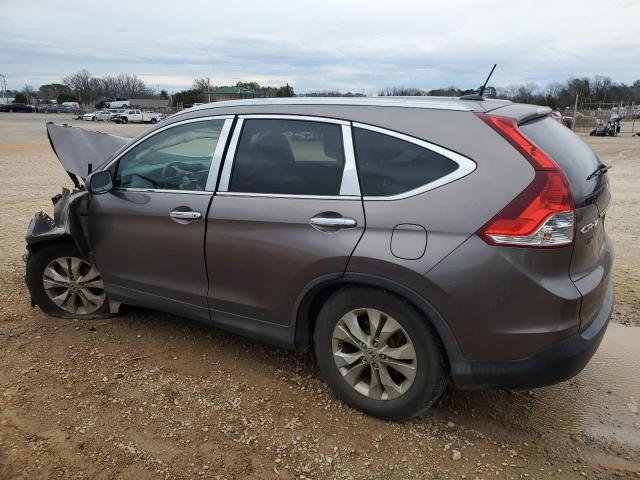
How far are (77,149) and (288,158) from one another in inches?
106

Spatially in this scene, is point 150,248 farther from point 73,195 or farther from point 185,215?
point 73,195

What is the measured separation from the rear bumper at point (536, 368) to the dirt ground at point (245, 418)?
0.43 metres

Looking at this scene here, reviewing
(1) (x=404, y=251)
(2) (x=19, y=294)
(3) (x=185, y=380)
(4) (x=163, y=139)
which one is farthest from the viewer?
(2) (x=19, y=294)

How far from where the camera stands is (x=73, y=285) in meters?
4.26

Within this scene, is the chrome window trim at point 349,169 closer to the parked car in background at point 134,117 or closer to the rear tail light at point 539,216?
the rear tail light at point 539,216

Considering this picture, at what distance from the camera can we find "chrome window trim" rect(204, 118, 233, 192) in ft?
10.9

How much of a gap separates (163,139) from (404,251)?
6.67 feet

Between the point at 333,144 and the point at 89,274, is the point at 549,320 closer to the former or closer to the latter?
the point at 333,144

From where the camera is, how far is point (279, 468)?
8.74 feet

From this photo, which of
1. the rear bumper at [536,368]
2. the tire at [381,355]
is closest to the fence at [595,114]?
the rear bumper at [536,368]

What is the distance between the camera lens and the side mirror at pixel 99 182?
12.1 ft

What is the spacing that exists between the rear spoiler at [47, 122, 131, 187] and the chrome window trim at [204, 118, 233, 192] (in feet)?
5.59

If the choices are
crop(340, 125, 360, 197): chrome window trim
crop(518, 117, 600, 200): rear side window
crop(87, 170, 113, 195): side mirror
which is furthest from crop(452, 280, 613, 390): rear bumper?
crop(87, 170, 113, 195): side mirror

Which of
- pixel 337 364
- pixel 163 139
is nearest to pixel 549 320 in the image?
pixel 337 364
